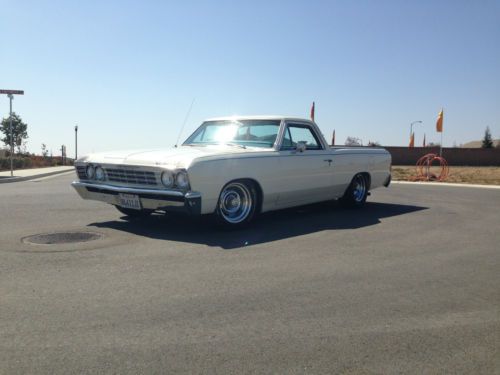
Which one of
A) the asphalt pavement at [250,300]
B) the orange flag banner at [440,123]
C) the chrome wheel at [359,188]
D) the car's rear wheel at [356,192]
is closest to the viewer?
the asphalt pavement at [250,300]

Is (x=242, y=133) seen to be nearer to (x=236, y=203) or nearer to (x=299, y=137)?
(x=299, y=137)

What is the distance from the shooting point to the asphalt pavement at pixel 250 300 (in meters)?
2.72

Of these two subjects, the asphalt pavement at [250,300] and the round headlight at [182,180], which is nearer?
the asphalt pavement at [250,300]

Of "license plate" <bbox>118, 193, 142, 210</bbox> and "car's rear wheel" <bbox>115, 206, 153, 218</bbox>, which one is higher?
"license plate" <bbox>118, 193, 142, 210</bbox>

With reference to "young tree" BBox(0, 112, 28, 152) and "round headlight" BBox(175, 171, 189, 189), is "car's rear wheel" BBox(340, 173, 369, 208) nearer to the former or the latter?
"round headlight" BBox(175, 171, 189, 189)

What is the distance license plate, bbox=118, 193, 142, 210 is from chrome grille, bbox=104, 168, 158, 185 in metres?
0.18

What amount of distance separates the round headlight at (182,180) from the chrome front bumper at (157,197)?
0.09 meters

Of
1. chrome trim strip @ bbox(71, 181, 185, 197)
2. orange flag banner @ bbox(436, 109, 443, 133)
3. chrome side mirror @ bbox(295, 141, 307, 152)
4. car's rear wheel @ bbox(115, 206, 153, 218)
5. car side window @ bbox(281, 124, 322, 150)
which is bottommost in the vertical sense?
car's rear wheel @ bbox(115, 206, 153, 218)

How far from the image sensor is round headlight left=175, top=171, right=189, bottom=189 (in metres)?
5.73

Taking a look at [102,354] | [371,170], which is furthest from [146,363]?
[371,170]

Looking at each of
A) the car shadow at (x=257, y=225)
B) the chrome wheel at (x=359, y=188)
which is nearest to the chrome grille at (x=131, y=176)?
the car shadow at (x=257, y=225)

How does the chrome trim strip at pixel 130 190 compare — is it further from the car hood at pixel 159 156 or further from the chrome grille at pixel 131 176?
the car hood at pixel 159 156

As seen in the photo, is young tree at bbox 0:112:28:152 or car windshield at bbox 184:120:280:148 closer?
car windshield at bbox 184:120:280:148

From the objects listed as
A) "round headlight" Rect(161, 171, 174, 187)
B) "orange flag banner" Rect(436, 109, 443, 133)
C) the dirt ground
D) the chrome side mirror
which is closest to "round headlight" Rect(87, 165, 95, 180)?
"round headlight" Rect(161, 171, 174, 187)
